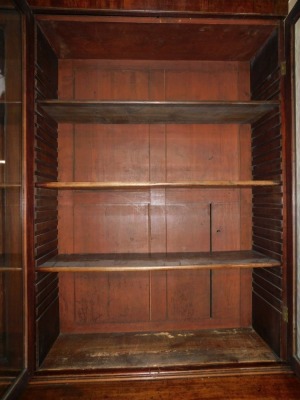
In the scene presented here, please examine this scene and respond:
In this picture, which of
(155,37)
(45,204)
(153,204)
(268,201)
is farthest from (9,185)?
(268,201)

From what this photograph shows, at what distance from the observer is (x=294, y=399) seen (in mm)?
1391

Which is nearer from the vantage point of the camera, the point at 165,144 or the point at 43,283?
the point at 43,283

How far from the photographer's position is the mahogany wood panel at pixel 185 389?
142 cm

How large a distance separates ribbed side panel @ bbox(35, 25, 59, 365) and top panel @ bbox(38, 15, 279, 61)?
0.57ft

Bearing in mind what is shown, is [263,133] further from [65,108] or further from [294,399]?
[294,399]

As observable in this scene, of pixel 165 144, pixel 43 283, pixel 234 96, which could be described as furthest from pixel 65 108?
pixel 234 96

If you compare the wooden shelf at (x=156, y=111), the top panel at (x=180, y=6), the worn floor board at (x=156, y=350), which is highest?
the top panel at (x=180, y=6)

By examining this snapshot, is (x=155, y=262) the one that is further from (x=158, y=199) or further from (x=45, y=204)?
(x=45, y=204)

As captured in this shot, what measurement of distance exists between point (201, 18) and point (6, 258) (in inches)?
71.8

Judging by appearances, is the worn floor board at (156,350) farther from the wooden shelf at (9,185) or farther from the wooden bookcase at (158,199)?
the wooden shelf at (9,185)

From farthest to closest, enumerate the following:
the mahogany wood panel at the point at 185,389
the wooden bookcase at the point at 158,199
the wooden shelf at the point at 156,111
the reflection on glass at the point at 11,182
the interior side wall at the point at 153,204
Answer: the interior side wall at the point at 153,204 < the wooden bookcase at the point at 158,199 < the wooden shelf at the point at 156,111 < the reflection on glass at the point at 11,182 < the mahogany wood panel at the point at 185,389

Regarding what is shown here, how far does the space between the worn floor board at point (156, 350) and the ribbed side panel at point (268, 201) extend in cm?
17

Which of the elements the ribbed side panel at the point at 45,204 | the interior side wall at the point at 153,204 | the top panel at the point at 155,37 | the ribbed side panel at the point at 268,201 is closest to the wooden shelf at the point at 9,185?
the ribbed side panel at the point at 45,204

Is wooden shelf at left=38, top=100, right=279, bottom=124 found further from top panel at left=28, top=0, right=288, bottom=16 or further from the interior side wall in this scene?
top panel at left=28, top=0, right=288, bottom=16
